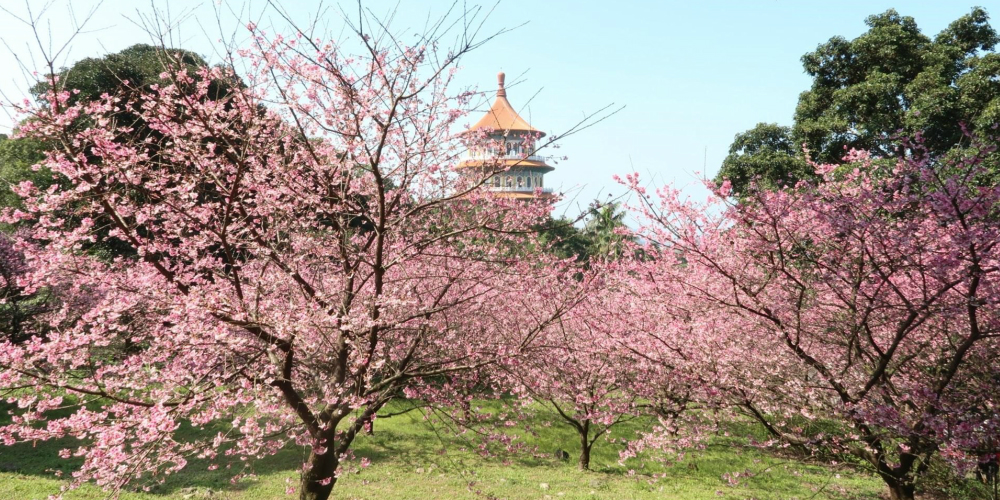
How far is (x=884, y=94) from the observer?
1742 centimetres

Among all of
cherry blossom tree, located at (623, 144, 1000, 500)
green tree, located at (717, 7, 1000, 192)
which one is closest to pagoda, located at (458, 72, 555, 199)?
cherry blossom tree, located at (623, 144, 1000, 500)

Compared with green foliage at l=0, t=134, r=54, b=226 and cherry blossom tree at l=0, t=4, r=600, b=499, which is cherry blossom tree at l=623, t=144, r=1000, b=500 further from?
green foliage at l=0, t=134, r=54, b=226

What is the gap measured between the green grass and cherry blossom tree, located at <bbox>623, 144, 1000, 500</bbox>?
259 cm

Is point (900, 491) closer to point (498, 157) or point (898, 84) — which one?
point (498, 157)

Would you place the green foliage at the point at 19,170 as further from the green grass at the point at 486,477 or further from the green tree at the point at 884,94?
the green tree at the point at 884,94

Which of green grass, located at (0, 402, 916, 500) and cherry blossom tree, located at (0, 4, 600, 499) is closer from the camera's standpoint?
cherry blossom tree, located at (0, 4, 600, 499)

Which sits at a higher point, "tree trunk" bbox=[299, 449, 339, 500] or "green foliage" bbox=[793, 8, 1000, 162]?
"green foliage" bbox=[793, 8, 1000, 162]

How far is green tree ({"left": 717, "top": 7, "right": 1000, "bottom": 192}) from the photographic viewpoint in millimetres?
16016

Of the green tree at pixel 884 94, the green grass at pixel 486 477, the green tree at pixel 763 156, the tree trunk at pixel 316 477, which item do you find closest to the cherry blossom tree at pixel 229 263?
the tree trunk at pixel 316 477

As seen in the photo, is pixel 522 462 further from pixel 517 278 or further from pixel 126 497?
pixel 126 497

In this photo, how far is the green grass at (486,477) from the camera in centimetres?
921

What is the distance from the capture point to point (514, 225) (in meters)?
7.50

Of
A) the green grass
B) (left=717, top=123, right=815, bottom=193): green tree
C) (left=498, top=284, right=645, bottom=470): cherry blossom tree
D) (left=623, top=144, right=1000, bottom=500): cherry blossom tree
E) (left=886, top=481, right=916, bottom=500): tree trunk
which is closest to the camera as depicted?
(left=623, top=144, right=1000, bottom=500): cherry blossom tree

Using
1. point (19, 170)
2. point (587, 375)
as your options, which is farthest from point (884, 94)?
point (19, 170)
